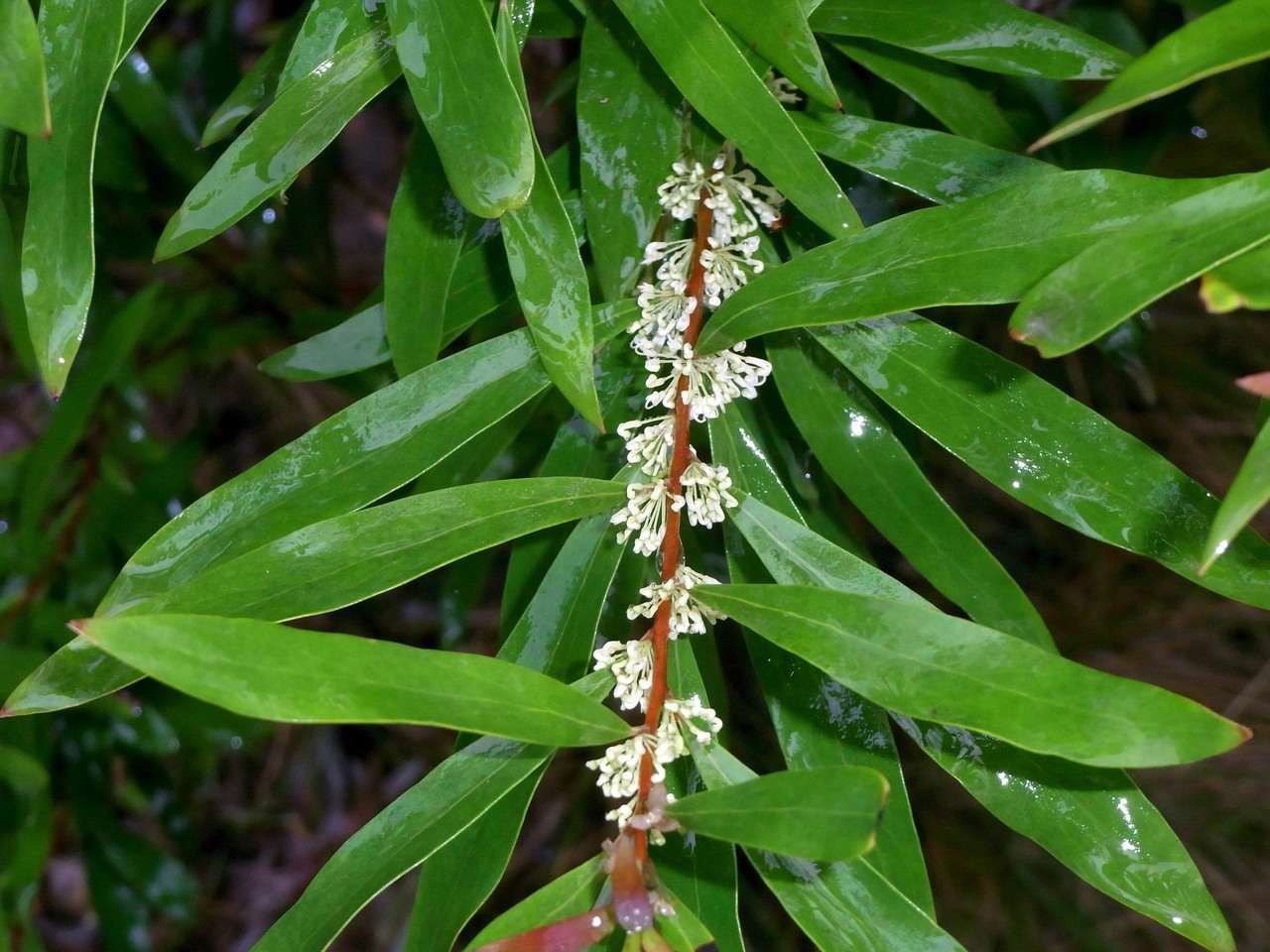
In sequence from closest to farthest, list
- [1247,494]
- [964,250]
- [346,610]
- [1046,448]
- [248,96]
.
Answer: [1247,494] → [964,250] → [1046,448] → [248,96] → [346,610]

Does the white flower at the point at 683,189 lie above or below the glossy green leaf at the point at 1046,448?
above

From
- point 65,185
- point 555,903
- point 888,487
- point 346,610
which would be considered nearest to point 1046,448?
point 888,487

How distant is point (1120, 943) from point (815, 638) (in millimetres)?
1682

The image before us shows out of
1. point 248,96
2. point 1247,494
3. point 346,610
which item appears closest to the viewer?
point 1247,494

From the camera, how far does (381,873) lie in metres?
0.57

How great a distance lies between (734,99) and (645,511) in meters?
0.22

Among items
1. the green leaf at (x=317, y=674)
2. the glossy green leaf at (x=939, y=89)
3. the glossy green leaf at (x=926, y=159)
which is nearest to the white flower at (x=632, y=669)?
the green leaf at (x=317, y=674)

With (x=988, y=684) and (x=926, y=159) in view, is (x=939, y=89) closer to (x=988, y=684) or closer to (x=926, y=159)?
(x=926, y=159)

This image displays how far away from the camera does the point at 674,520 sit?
638 millimetres

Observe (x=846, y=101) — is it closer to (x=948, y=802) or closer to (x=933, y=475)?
(x=933, y=475)

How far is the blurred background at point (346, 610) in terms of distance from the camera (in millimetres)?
1188

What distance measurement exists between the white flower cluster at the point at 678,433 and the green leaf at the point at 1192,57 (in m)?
0.26

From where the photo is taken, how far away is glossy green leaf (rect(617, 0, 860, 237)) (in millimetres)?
578

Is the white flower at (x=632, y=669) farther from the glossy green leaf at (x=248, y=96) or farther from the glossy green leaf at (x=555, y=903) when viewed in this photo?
the glossy green leaf at (x=248, y=96)
